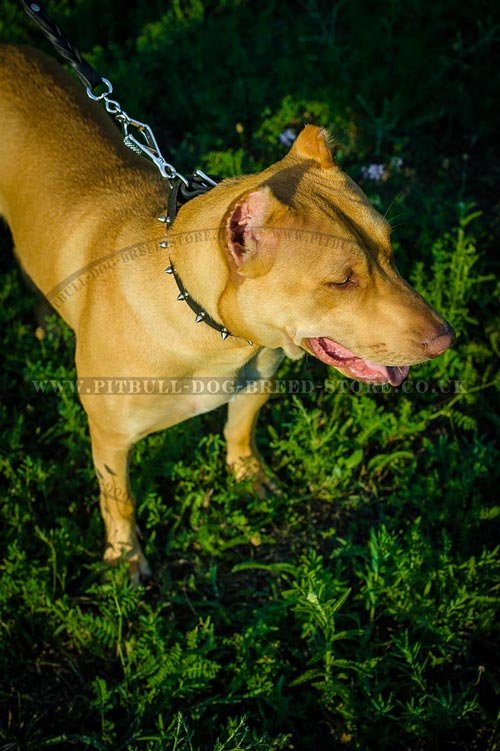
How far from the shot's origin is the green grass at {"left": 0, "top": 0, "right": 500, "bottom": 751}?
2.64m

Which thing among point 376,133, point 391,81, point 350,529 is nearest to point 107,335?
point 350,529

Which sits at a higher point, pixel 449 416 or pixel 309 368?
pixel 309 368

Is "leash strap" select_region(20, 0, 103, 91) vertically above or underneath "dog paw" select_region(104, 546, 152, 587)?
above

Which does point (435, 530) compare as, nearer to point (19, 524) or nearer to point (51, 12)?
point (19, 524)

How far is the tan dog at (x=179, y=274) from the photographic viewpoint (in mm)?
2160

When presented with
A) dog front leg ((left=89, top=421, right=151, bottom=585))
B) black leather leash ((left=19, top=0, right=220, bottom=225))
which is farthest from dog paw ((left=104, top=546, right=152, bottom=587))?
black leather leash ((left=19, top=0, right=220, bottom=225))

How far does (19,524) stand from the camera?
3037 millimetres

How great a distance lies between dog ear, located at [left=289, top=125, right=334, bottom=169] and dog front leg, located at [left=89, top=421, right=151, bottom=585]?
1340mm

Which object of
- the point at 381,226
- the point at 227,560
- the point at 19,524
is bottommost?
the point at 227,560

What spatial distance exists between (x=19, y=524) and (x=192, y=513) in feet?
2.60

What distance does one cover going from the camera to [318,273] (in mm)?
2148

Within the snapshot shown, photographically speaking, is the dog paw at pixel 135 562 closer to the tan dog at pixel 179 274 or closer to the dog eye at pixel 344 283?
the tan dog at pixel 179 274

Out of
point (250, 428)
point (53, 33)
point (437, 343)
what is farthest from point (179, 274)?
point (53, 33)

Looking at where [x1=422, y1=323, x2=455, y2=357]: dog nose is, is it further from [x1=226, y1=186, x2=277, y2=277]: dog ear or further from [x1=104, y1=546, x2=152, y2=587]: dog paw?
[x1=104, y1=546, x2=152, y2=587]: dog paw
